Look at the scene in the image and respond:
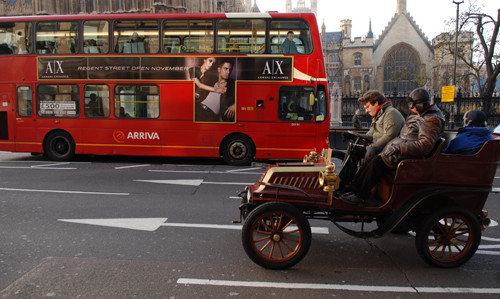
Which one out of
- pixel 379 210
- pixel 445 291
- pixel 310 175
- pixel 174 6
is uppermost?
pixel 174 6

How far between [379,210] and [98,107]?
32.1ft

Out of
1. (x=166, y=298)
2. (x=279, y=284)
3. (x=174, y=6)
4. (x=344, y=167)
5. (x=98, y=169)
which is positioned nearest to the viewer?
(x=166, y=298)

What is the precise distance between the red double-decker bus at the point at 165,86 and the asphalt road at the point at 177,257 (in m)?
4.35

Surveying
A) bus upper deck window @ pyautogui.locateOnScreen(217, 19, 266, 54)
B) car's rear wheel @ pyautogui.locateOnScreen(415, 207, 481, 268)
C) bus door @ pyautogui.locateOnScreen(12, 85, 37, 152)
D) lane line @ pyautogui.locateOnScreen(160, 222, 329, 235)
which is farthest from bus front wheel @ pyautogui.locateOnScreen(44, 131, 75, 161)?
car's rear wheel @ pyautogui.locateOnScreen(415, 207, 481, 268)

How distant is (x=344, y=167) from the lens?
416cm

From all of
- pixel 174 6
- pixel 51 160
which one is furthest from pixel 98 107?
pixel 174 6

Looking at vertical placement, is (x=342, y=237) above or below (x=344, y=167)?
below

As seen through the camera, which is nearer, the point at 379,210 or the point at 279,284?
the point at 279,284

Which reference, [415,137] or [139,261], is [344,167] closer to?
[415,137]

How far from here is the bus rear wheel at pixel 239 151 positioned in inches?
439

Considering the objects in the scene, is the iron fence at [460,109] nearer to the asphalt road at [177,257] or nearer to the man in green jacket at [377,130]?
the asphalt road at [177,257]

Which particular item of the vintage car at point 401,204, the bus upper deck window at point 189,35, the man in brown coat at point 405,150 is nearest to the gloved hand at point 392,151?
the man in brown coat at point 405,150

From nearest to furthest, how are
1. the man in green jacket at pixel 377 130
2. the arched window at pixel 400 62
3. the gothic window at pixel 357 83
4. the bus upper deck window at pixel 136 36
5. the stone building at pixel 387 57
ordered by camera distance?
the man in green jacket at pixel 377 130, the bus upper deck window at pixel 136 36, the stone building at pixel 387 57, the arched window at pixel 400 62, the gothic window at pixel 357 83

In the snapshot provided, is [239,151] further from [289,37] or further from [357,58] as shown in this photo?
[357,58]
